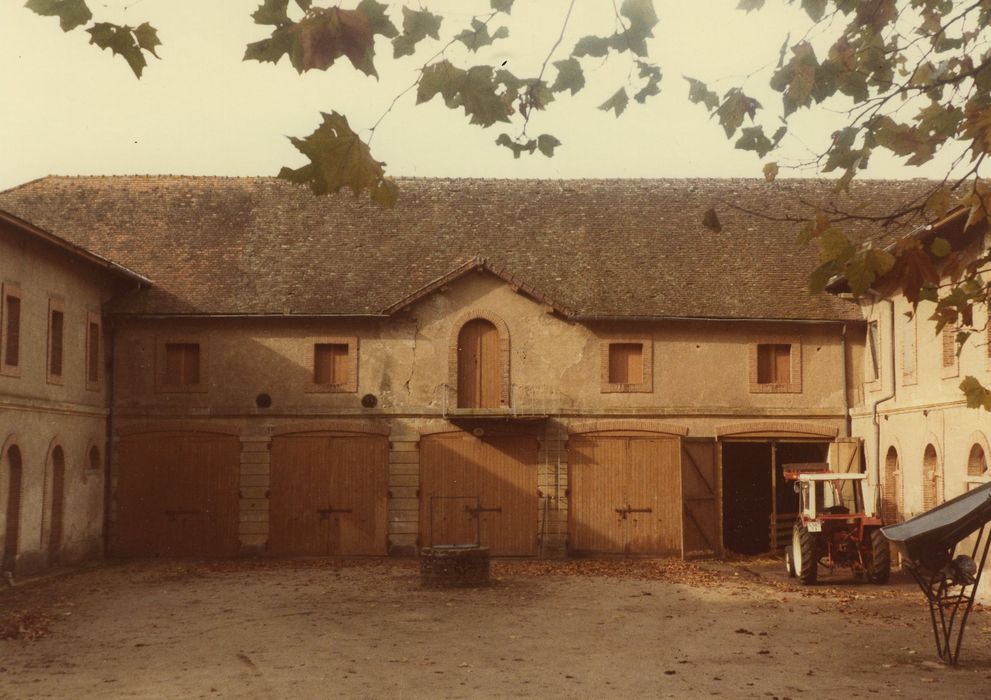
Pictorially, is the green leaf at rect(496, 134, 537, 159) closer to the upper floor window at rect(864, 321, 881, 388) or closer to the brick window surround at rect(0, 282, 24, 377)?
the brick window surround at rect(0, 282, 24, 377)

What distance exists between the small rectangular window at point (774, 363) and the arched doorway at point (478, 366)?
6.18m

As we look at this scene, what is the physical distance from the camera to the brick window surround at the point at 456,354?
27344 mm

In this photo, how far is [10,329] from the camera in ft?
71.7

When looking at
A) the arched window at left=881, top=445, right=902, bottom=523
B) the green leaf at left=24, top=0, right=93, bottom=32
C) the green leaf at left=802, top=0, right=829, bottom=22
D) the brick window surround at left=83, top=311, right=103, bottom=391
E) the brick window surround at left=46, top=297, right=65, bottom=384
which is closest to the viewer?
the green leaf at left=24, top=0, right=93, bottom=32

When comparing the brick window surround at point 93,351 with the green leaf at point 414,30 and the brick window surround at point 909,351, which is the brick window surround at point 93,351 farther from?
the green leaf at point 414,30

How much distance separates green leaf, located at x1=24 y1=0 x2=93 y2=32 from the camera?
514cm

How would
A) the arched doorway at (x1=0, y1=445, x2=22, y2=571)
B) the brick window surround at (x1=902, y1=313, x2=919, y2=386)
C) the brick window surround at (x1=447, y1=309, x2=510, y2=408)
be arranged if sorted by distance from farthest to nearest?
1. the brick window surround at (x1=447, y1=309, x2=510, y2=408)
2. the brick window surround at (x1=902, y1=313, x2=919, y2=386)
3. the arched doorway at (x1=0, y1=445, x2=22, y2=571)

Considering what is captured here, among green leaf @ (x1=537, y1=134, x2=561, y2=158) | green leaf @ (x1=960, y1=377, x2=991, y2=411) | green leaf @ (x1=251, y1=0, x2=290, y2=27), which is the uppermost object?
green leaf @ (x1=251, y1=0, x2=290, y2=27)

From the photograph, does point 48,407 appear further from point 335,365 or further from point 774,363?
point 774,363

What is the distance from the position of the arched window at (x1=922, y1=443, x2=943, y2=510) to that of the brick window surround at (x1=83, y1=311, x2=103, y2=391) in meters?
17.8

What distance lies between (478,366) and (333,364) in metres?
3.41

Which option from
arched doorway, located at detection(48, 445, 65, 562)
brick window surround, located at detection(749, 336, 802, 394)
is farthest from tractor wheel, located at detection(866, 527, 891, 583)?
arched doorway, located at detection(48, 445, 65, 562)

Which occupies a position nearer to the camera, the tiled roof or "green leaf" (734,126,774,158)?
"green leaf" (734,126,774,158)

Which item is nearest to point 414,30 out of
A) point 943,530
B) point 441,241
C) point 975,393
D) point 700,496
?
point 975,393
